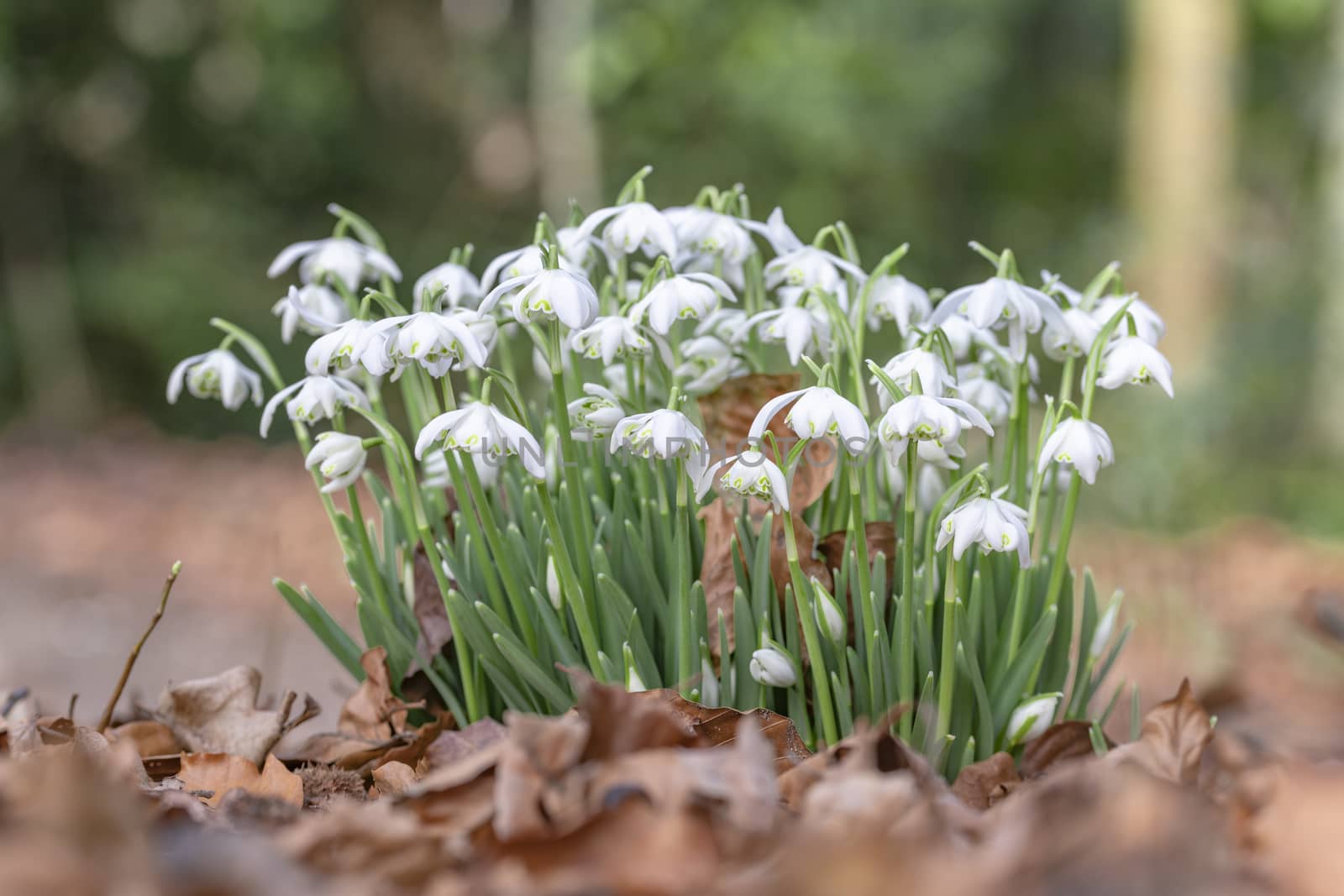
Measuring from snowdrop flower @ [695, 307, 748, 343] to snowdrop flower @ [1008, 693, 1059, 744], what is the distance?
1.90ft

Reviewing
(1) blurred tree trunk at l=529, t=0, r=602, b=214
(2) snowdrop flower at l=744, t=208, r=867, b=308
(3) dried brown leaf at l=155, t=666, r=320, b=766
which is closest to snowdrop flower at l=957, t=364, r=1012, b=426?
(2) snowdrop flower at l=744, t=208, r=867, b=308

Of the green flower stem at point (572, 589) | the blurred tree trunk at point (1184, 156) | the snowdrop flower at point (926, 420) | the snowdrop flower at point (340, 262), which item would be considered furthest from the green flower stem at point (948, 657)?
the blurred tree trunk at point (1184, 156)

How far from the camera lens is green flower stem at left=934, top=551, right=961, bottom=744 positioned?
3.88 ft

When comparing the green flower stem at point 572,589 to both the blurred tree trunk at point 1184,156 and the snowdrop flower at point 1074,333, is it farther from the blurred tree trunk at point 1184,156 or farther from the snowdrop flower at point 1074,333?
the blurred tree trunk at point 1184,156

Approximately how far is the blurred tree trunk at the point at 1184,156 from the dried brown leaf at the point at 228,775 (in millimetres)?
8245

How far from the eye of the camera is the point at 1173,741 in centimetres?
114

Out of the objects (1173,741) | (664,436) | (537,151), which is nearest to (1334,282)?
(537,151)

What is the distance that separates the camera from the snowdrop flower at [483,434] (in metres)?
1.15

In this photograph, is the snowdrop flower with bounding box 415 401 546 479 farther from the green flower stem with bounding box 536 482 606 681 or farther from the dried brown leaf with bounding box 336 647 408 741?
the dried brown leaf with bounding box 336 647 408 741

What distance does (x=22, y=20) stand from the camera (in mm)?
10055

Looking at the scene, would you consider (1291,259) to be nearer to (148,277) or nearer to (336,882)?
(148,277)

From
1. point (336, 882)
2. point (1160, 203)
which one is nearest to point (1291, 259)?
point (1160, 203)

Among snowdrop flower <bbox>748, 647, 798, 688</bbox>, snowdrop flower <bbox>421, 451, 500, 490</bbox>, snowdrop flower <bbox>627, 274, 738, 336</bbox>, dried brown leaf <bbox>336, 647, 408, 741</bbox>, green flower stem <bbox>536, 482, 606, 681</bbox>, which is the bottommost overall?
dried brown leaf <bbox>336, 647, 408, 741</bbox>

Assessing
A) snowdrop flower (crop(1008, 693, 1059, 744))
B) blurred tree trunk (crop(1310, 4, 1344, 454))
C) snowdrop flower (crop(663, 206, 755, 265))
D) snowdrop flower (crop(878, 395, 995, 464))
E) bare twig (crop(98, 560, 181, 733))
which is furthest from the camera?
blurred tree trunk (crop(1310, 4, 1344, 454))
